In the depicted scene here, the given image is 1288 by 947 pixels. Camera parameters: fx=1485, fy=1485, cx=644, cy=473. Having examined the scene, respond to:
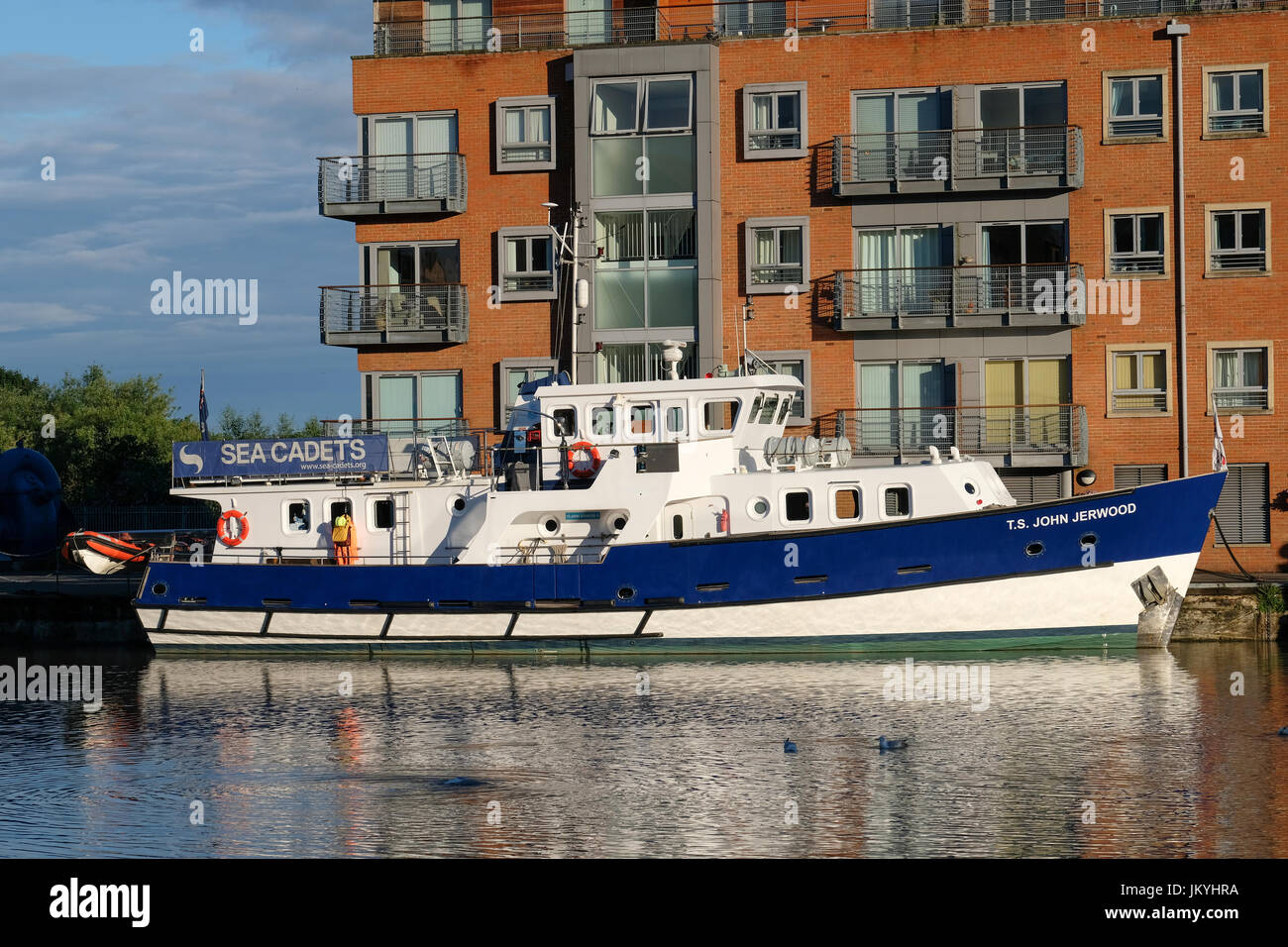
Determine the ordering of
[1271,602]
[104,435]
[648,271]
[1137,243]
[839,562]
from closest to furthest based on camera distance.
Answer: [839,562] < [1271,602] < [1137,243] < [648,271] < [104,435]

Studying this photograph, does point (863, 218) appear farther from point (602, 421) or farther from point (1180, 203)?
point (602, 421)

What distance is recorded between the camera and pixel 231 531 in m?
28.7

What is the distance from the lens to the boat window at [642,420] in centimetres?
2725

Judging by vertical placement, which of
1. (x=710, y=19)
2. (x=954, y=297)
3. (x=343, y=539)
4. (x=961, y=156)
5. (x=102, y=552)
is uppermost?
(x=710, y=19)

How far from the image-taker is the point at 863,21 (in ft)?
117

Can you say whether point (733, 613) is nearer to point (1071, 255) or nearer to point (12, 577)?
point (1071, 255)

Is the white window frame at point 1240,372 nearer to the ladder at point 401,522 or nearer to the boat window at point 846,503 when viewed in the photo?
the boat window at point 846,503

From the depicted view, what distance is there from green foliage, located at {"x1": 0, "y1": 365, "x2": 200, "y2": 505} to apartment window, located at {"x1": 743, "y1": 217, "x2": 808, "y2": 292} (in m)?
30.2

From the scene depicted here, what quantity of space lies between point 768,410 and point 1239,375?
41.1 ft

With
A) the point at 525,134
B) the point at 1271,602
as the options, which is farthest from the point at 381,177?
the point at 1271,602

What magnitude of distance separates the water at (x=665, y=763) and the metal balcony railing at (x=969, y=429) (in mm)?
8819

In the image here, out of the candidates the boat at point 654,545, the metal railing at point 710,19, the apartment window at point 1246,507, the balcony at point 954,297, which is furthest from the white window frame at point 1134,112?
the boat at point 654,545

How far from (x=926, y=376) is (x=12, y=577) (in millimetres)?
24340
